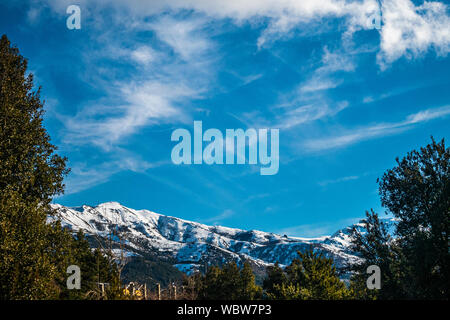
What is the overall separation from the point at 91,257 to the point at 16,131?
33.8m

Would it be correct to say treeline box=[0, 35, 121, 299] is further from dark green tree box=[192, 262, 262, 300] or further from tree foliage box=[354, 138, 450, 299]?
dark green tree box=[192, 262, 262, 300]

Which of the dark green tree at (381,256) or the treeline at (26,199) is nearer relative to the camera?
the treeline at (26,199)

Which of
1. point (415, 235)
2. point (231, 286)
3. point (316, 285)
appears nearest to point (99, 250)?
point (316, 285)

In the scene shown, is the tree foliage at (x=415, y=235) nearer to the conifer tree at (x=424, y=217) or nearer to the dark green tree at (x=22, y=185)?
the conifer tree at (x=424, y=217)

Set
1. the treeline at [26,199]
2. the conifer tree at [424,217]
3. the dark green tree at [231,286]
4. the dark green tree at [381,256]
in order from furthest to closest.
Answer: the dark green tree at [231,286] → the dark green tree at [381,256] → the conifer tree at [424,217] → the treeline at [26,199]

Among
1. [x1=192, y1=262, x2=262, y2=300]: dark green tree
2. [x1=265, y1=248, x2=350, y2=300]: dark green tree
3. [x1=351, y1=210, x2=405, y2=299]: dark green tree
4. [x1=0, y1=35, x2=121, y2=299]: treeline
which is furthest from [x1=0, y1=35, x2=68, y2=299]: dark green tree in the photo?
[x1=192, y1=262, x2=262, y2=300]: dark green tree

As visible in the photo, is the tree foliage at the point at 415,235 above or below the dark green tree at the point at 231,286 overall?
above

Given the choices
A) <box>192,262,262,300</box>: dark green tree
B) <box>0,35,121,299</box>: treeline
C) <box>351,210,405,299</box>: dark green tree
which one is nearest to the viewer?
<box>0,35,121,299</box>: treeline

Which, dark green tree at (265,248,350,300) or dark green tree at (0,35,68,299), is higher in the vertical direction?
dark green tree at (0,35,68,299)

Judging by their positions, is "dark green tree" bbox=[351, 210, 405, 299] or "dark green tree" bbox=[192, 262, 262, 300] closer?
"dark green tree" bbox=[351, 210, 405, 299]

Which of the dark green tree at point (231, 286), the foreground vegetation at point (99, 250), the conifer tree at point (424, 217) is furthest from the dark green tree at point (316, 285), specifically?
the dark green tree at point (231, 286)

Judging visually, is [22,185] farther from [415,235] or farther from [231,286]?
[231,286]

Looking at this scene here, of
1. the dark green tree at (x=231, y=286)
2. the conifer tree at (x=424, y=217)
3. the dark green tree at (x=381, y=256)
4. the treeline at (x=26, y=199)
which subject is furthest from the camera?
the dark green tree at (x=231, y=286)

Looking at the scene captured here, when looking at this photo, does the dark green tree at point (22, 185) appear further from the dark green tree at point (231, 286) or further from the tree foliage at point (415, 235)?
the dark green tree at point (231, 286)
